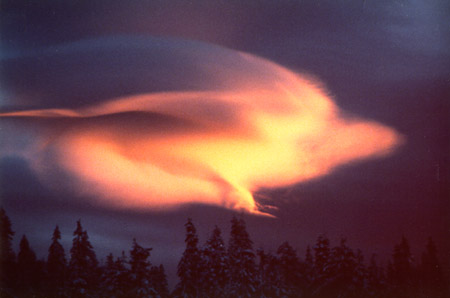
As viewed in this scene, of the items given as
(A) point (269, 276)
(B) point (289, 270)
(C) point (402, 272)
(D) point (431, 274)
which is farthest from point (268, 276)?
(D) point (431, 274)

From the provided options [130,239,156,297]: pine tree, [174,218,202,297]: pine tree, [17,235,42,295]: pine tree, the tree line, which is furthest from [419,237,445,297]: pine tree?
[17,235,42,295]: pine tree

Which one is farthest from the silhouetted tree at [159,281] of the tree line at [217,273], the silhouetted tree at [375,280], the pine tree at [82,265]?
the silhouetted tree at [375,280]

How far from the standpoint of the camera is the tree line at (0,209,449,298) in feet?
83.8

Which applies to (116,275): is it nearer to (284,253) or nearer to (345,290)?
(284,253)

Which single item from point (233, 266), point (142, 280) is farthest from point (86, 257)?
point (233, 266)

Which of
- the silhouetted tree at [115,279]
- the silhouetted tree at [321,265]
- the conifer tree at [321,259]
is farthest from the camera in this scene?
the conifer tree at [321,259]

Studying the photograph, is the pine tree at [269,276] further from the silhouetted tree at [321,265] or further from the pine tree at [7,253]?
the pine tree at [7,253]

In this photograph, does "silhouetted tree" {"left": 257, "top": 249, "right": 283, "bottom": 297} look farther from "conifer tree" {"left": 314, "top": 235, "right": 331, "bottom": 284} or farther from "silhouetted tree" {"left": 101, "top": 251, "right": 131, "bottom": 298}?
"silhouetted tree" {"left": 101, "top": 251, "right": 131, "bottom": 298}

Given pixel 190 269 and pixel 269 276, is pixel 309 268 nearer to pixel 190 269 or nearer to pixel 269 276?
pixel 269 276

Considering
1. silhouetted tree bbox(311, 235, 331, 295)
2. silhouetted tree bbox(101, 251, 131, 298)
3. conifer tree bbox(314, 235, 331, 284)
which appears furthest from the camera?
conifer tree bbox(314, 235, 331, 284)

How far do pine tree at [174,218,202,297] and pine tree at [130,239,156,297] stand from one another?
149cm

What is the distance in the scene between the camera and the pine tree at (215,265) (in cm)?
2536

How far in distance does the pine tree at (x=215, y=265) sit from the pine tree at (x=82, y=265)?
18.7 ft

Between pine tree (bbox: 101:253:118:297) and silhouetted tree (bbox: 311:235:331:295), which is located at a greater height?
silhouetted tree (bbox: 311:235:331:295)
